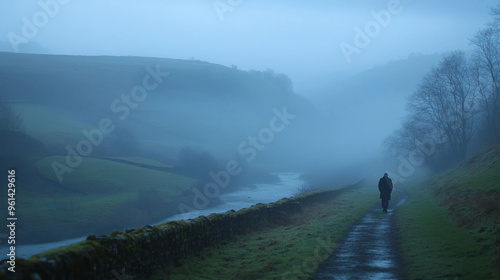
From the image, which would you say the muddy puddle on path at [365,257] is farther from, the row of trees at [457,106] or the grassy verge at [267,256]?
the row of trees at [457,106]

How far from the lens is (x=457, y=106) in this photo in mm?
64312

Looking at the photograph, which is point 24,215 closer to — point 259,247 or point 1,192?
point 1,192

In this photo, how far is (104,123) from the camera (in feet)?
324

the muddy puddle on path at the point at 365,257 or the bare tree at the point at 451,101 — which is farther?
the bare tree at the point at 451,101

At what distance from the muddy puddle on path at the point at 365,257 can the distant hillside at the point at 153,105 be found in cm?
5972

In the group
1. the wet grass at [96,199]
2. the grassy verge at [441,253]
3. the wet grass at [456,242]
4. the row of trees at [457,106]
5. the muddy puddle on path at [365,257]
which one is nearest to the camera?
the grassy verge at [441,253]

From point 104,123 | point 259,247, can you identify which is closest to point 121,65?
point 104,123

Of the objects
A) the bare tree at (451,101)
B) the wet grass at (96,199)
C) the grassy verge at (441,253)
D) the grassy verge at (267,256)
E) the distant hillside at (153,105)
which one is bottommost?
the grassy verge at (441,253)

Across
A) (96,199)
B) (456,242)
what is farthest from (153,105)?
(456,242)

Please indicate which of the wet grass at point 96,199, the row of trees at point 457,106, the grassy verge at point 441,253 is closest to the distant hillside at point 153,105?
the wet grass at point 96,199

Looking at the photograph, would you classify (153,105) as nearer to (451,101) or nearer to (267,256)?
(451,101)

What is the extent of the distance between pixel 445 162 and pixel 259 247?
195 ft

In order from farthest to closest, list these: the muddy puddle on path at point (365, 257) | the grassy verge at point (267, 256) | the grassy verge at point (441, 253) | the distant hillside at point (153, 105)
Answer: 1. the distant hillside at point (153, 105)
2. the grassy verge at point (267, 256)
3. the muddy puddle on path at point (365, 257)
4. the grassy verge at point (441, 253)

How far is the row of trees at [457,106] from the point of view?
60406mm
